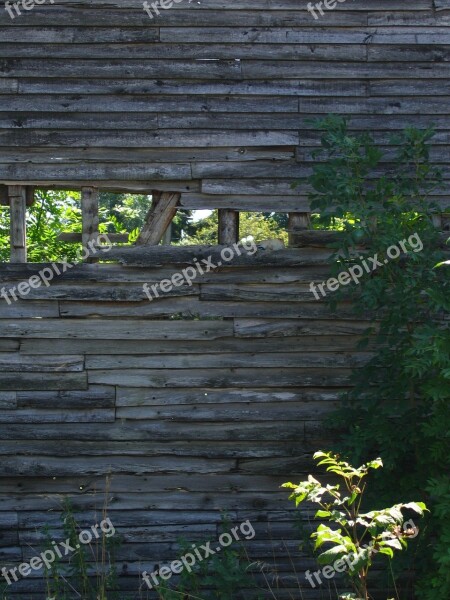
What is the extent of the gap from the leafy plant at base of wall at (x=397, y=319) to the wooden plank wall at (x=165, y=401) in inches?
17.6

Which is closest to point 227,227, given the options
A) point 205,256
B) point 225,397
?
point 205,256

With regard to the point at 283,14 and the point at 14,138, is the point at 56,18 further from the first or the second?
the point at 283,14

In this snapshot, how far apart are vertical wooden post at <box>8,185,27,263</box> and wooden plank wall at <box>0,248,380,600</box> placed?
0.16m

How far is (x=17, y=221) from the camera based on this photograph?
6.60 m

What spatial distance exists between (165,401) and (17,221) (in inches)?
69.4

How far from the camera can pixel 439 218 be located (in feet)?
22.2

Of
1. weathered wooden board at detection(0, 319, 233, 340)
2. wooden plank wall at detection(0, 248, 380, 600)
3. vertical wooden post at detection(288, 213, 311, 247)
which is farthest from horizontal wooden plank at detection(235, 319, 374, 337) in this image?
vertical wooden post at detection(288, 213, 311, 247)

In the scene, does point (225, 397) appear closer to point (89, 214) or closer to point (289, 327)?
point (289, 327)

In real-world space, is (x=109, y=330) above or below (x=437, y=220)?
below

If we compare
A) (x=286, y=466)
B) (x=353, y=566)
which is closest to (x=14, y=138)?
(x=286, y=466)

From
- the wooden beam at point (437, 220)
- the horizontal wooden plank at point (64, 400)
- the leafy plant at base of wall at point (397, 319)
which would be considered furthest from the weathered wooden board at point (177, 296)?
the wooden beam at point (437, 220)

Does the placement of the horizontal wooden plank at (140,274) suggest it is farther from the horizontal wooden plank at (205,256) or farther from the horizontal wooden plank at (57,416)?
the horizontal wooden plank at (57,416)

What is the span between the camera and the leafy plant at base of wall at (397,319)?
5559 millimetres

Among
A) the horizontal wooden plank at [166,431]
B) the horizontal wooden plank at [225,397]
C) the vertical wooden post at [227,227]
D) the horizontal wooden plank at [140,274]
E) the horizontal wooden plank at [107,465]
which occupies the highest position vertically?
the vertical wooden post at [227,227]
